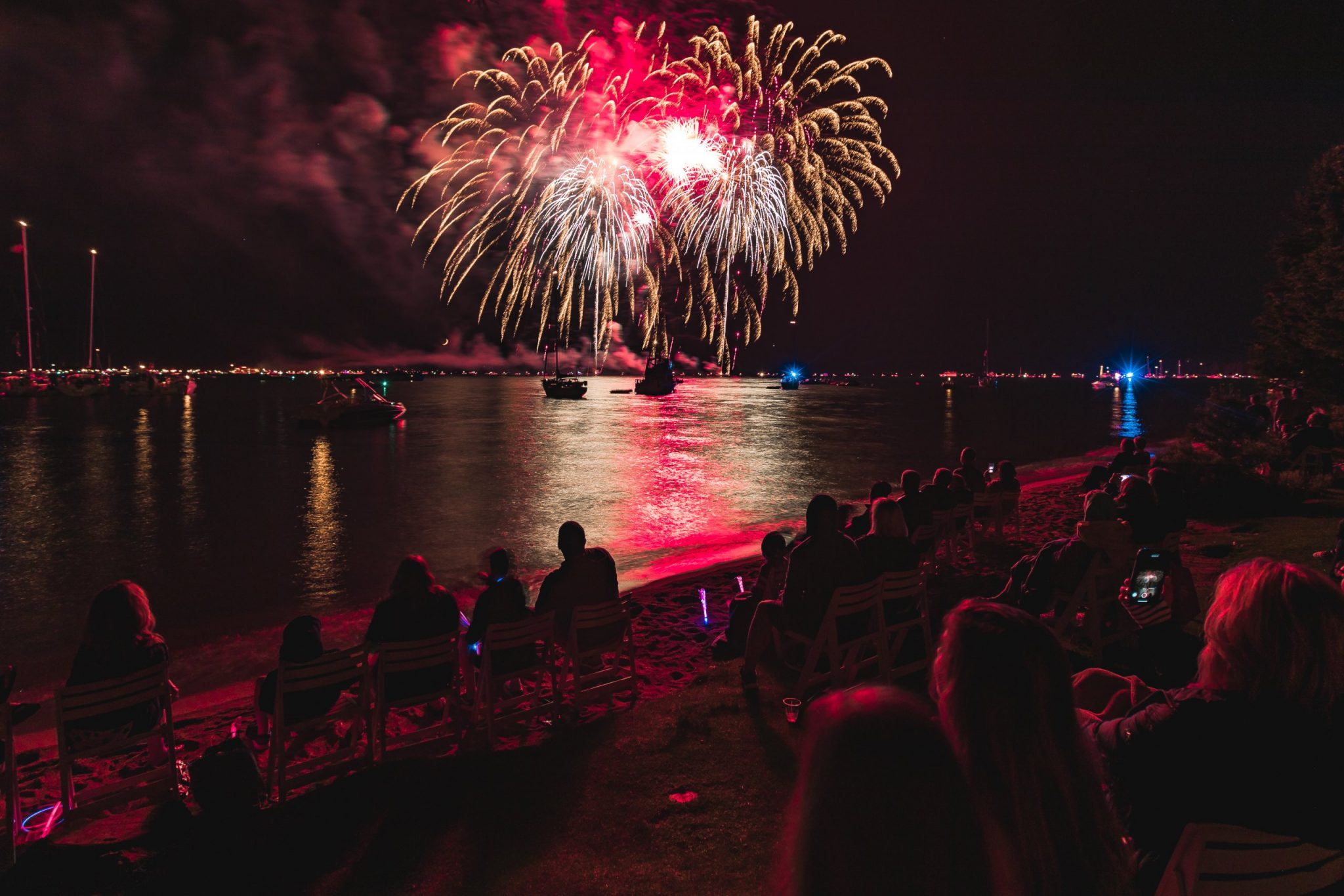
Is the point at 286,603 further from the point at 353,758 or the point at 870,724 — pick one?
the point at 870,724

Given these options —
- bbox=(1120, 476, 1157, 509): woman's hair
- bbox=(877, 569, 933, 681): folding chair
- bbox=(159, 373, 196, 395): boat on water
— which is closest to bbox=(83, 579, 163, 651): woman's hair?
bbox=(877, 569, 933, 681): folding chair

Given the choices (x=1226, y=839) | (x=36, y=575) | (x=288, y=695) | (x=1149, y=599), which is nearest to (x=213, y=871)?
(x=288, y=695)

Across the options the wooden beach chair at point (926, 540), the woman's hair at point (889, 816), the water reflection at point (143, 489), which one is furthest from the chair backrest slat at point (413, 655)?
the water reflection at point (143, 489)

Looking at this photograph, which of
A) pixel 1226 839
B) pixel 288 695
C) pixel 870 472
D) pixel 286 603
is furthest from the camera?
pixel 870 472

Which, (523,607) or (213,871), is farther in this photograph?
(523,607)

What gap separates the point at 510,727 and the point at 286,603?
822 centimetres

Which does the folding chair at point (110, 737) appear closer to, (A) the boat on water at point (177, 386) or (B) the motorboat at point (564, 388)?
(B) the motorboat at point (564, 388)

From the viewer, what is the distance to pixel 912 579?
19.0ft

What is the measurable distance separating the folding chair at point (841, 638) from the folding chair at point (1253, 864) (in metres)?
2.96

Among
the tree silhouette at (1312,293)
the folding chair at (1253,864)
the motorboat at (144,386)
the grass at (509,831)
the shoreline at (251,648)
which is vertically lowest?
the shoreline at (251,648)

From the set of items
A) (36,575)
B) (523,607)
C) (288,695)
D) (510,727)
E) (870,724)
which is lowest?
(36,575)

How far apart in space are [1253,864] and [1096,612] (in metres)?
3.96

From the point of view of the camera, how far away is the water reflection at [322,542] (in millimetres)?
12891

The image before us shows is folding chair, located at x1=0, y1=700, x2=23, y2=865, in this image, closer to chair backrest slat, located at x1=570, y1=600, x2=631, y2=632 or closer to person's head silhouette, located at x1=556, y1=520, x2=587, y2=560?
chair backrest slat, located at x1=570, y1=600, x2=631, y2=632
